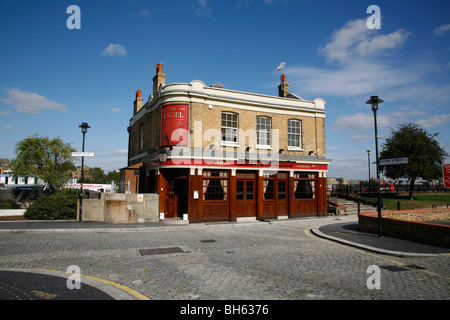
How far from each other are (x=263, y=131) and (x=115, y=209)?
10.5 m

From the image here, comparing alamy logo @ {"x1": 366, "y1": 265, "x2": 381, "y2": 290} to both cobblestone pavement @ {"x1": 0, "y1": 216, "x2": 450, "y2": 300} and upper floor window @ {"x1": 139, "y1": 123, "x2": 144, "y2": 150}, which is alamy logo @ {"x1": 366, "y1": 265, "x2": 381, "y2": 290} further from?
upper floor window @ {"x1": 139, "y1": 123, "x2": 144, "y2": 150}

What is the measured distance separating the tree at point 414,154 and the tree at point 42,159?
34880mm

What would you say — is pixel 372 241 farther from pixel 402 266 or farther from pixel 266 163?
pixel 266 163

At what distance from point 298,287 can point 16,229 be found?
12.9 meters

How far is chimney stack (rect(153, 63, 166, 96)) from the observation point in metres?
19.5

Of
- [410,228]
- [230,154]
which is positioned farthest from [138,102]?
[410,228]

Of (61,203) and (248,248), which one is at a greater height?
(61,203)

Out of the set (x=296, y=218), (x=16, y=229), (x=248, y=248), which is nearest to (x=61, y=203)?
(x=16, y=229)

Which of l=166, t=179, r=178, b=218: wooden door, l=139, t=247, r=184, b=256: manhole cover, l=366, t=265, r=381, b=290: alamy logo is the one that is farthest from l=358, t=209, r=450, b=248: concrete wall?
l=166, t=179, r=178, b=218: wooden door

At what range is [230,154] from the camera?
17.7 metres

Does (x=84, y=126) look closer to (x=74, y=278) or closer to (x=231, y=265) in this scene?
(x=74, y=278)
